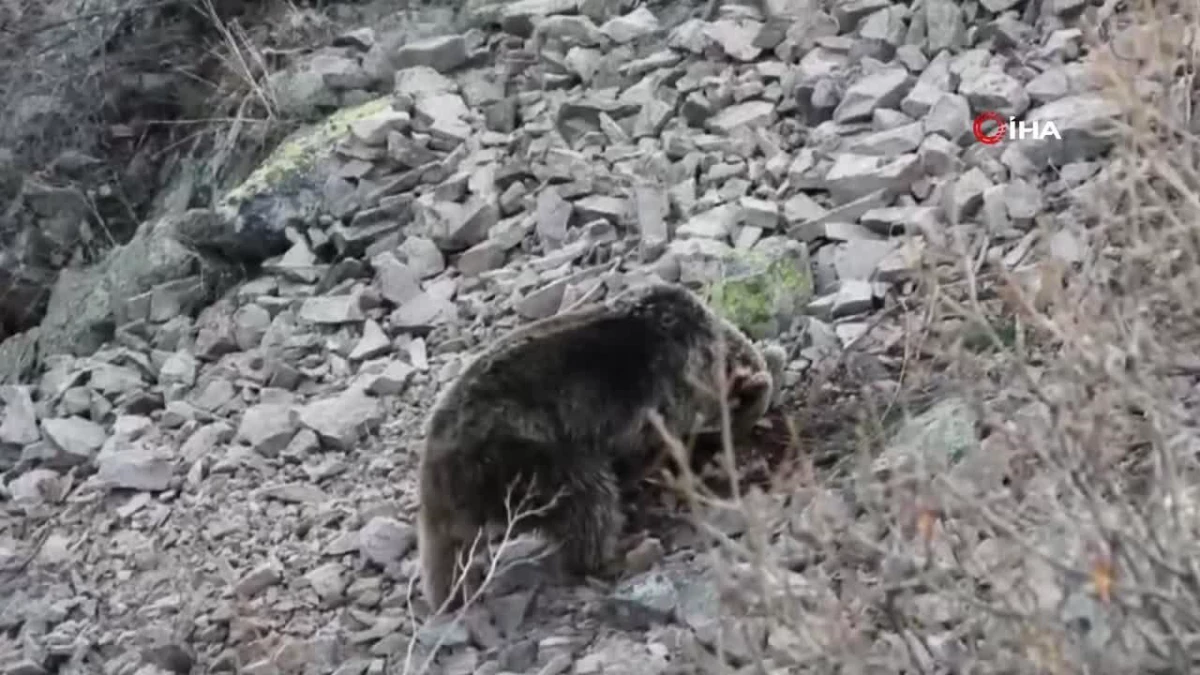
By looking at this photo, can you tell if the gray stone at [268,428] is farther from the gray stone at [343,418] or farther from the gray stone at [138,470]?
the gray stone at [138,470]

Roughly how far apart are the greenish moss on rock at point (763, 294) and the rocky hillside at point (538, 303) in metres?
0.01

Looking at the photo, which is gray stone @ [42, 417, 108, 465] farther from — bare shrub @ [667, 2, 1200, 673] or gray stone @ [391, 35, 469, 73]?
bare shrub @ [667, 2, 1200, 673]

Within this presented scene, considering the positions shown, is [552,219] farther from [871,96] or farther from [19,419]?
[19,419]

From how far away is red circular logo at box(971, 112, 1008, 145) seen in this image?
6980mm

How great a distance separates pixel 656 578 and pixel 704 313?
93 centimetres

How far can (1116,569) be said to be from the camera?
3.56 meters

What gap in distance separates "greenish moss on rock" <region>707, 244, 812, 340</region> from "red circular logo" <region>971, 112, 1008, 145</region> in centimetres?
83

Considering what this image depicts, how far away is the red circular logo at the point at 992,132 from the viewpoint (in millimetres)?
6980

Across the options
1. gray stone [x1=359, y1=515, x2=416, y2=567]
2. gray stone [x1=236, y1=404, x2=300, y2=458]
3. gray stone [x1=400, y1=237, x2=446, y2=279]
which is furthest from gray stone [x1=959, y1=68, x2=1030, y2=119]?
gray stone [x1=236, y1=404, x2=300, y2=458]

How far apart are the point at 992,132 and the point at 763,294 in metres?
1.06

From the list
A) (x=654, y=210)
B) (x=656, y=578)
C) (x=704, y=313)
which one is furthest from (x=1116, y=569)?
(x=654, y=210)

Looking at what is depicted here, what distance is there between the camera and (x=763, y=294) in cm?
672

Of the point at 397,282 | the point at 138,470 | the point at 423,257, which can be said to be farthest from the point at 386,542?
the point at 423,257

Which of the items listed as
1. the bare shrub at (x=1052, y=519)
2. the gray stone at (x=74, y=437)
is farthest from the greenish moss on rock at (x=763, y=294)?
the gray stone at (x=74, y=437)
